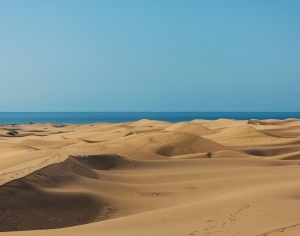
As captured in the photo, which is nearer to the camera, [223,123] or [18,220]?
[18,220]

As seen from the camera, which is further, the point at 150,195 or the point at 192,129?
the point at 192,129

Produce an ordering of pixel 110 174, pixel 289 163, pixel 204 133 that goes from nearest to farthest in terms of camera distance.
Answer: pixel 110 174 < pixel 289 163 < pixel 204 133

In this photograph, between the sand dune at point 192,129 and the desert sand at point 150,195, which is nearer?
the desert sand at point 150,195

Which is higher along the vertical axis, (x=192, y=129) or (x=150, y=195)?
(x=192, y=129)

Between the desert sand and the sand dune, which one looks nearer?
the desert sand

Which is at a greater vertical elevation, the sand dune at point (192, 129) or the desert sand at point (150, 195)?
the sand dune at point (192, 129)

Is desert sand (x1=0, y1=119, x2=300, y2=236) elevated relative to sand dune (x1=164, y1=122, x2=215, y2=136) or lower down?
A: lower down

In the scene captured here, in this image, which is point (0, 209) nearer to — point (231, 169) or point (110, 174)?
point (110, 174)

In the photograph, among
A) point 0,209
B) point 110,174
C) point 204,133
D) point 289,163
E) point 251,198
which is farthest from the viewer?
point 204,133

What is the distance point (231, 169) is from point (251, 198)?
7529 millimetres

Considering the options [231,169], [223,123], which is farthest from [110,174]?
[223,123]

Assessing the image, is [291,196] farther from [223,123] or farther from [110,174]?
[223,123]

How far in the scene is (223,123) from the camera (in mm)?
49312

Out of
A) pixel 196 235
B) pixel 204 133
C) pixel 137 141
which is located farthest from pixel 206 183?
pixel 204 133
